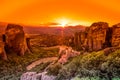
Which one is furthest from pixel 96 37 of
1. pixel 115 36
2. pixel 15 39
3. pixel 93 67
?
pixel 15 39

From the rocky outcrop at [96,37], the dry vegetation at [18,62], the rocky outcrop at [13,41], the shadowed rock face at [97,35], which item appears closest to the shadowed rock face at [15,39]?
the rocky outcrop at [13,41]

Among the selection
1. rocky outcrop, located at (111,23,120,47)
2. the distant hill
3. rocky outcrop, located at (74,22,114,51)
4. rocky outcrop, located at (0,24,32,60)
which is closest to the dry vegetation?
rocky outcrop, located at (0,24,32,60)

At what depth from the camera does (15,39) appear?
9695 millimetres

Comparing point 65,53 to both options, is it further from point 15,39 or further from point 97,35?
point 15,39

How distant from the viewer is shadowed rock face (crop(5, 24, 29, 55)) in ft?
31.9

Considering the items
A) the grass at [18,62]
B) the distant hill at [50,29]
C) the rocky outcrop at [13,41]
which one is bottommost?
the grass at [18,62]

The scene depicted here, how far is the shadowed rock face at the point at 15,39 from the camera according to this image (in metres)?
9.71

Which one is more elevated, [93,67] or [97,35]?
[97,35]

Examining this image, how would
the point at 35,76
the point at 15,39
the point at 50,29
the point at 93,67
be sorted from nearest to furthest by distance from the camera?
the point at 93,67 → the point at 35,76 → the point at 50,29 → the point at 15,39

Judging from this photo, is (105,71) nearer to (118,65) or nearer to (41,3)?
(118,65)

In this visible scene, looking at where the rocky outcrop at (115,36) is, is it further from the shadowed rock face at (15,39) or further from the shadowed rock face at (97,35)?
the shadowed rock face at (15,39)

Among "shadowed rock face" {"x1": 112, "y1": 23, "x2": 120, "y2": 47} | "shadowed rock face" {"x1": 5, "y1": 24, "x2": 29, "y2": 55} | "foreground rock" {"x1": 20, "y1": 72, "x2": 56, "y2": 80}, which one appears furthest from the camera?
"shadowed rock face" {"x1": 5, "y1": 24, "x2": 29, "y2": 55}

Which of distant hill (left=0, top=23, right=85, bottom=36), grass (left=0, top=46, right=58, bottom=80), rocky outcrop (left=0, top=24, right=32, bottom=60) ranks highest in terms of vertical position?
distant hill (left=0, top=23, right=85, bottom=36)

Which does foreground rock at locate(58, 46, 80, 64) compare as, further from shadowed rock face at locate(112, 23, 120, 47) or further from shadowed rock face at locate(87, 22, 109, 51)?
shadowed rock face at locate(112, 23, 120, 47)
